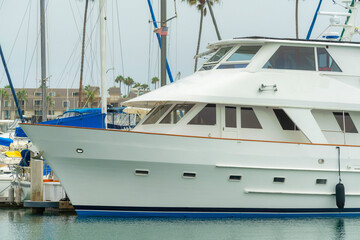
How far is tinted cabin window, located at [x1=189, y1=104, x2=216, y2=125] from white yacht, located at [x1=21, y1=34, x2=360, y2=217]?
1.0 inches

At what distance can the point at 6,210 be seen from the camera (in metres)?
20.9

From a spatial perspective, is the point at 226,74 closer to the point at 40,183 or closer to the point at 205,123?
the point at 205,123

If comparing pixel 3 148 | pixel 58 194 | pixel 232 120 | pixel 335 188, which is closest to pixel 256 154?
pixel 232 120

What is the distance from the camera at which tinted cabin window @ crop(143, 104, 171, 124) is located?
18.0 meters

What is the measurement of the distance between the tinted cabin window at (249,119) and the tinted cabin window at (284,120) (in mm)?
558

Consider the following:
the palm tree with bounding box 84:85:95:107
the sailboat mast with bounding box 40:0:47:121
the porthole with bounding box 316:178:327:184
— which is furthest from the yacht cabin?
the palm tree with bounding box 84:85:95:107

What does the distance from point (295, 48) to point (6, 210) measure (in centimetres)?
966

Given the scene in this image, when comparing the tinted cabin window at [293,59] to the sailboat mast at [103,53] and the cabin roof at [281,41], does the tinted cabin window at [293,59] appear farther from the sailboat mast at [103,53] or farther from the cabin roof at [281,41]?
the sailboat mast at [103,53]

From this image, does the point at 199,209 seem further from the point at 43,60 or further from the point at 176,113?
the point at 43,60

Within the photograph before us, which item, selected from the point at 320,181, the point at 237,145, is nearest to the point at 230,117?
the point at 237,145

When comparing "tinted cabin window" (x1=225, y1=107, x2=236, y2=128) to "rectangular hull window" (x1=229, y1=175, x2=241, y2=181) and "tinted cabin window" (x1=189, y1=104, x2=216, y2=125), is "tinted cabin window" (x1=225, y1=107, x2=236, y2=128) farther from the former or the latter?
"rectangular hull window" (x1=229, y1=175, x2=241, y2=181)

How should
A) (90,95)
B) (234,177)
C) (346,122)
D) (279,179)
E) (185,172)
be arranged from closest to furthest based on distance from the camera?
(185,172) → (234,177) → (279,179) → (346,122) → (90,95)

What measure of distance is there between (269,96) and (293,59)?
1.39 meters

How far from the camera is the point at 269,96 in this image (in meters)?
17.1
